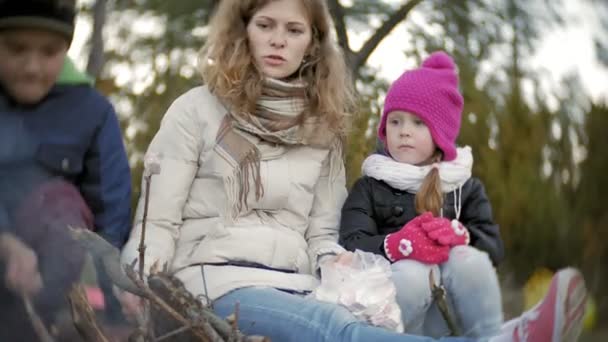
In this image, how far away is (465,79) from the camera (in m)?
3.89

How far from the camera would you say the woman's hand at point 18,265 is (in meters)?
2.02

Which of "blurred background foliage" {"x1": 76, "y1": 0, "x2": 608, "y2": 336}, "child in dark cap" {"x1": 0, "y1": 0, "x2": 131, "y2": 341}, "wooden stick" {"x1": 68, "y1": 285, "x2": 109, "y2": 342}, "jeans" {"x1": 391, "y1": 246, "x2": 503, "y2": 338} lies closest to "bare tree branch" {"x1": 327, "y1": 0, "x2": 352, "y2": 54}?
"blurred background foliage" {"x1": 76, "y1": 0, "x2": 608, "y2": 336}

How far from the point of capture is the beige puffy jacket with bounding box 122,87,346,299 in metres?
2.67

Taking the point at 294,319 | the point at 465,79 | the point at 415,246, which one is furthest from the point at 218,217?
the point at 465,79

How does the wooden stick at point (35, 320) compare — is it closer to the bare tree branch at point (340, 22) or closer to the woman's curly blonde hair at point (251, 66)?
the woman's curly blonde hair at point (251, 66)

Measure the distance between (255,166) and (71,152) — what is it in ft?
1.86

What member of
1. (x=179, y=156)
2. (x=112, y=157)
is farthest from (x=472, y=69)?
(x=112, y=157)

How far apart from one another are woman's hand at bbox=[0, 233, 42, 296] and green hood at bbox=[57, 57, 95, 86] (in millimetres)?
399

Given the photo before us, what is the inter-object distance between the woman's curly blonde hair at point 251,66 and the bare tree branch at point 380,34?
0.63m

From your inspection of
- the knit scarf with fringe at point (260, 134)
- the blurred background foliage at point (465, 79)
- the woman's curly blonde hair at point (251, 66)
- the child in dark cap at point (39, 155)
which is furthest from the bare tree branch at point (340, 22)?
the child in dark cap at point (39, 155)

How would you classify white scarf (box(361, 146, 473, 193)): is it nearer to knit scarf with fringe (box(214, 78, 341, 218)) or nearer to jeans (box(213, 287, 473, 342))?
knit scarf with fringe (box(214, 78, 341, 218))

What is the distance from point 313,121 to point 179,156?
365mm

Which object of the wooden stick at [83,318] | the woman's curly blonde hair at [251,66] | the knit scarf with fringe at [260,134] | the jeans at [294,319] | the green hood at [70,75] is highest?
the green hood at [70,75]

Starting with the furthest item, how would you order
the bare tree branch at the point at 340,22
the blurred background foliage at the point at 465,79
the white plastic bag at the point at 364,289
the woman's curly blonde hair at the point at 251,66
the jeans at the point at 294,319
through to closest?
1. the bare tree branch at the point at 340,22
2. the blurred background foliage at the point at 465,79
3. the woman's curly blonde hair at the point at 251,66
4. the white plastic bag at the point at 364,289
5. the jeans at the point at 294,319
